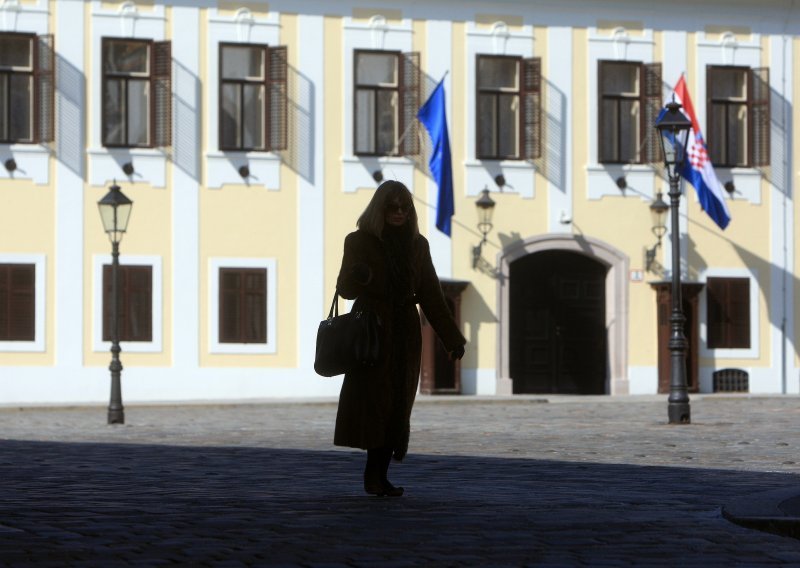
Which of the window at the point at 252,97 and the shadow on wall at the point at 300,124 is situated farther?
the shadow on wall at the point at 300,124

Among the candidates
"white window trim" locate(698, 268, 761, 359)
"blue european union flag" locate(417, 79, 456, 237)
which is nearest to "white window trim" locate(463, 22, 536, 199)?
"blue european union flag" locate(417, 79, 456, 237)

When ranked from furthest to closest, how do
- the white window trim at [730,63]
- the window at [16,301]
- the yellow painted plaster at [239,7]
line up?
the white window trim at [730,63] < the yellow painted plaster at [239,7] < the window at [16,301]

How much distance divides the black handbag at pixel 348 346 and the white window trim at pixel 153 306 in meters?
21.0

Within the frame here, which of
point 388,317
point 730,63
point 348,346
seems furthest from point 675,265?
point 730,63

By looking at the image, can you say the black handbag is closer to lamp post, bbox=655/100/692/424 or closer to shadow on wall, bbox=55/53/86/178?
lamp post, bbox=655/100/692/424

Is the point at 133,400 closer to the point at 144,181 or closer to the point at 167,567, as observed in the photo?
the point at 144,181

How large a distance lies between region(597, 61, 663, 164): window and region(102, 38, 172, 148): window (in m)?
7.85

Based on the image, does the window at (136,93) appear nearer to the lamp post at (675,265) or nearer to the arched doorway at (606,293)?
the arched doorway at (606,293)

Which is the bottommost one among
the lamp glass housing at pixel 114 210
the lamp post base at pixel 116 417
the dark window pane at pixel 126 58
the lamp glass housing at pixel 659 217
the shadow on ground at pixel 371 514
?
the lamp post base at pixel 116 417

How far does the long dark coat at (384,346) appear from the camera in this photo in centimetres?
970

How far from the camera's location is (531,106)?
1261 inches

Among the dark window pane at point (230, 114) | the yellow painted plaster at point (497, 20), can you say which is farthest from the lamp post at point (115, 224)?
the yellow painted plaster at point (497, 20)

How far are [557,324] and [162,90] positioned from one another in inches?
328

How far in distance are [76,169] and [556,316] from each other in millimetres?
9026
